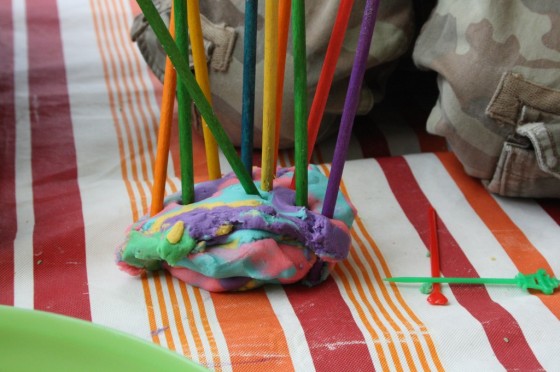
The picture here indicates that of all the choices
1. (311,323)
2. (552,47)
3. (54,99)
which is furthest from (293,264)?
(54,99)

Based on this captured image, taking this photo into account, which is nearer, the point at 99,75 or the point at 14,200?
the point at 14,200

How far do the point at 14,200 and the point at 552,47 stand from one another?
1.76 feet

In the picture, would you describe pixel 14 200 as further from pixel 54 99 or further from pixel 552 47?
pixel 552 47

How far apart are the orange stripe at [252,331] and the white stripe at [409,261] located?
11 centimetres

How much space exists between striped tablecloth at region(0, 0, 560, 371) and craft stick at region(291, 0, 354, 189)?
0.43ft

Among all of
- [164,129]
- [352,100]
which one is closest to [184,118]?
[164,129]

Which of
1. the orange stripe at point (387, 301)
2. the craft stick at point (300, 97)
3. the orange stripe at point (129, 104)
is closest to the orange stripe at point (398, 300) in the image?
the orange stripe at point (387, 301)

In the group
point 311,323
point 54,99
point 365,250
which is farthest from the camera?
point 54,99

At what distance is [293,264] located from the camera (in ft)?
2.16

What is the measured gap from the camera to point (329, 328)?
0.65 meters

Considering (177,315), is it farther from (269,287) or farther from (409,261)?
(409,261)

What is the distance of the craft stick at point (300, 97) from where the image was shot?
24.5 inches

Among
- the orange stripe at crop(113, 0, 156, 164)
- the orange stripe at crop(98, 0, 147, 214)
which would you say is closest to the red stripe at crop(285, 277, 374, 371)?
the orange stripe at crop(98, 0, 147, 214)

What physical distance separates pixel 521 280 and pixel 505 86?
0.60ft
